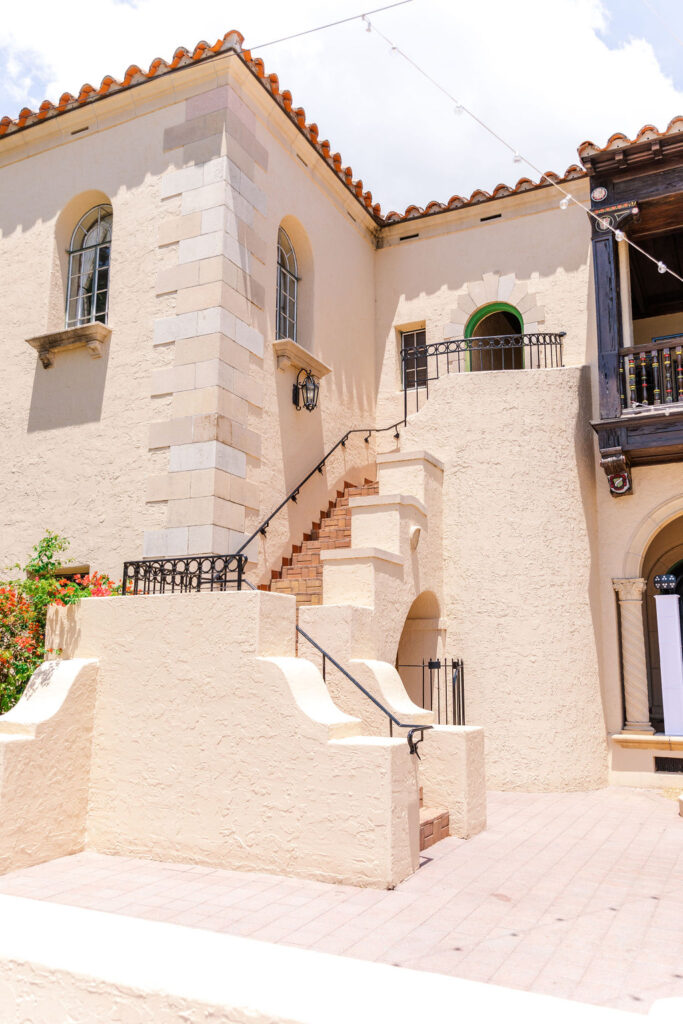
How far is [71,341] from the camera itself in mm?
10500

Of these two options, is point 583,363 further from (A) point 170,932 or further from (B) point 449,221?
(A) point 170,932

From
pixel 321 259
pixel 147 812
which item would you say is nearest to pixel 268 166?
pixel 321 259

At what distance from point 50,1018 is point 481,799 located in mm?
6217

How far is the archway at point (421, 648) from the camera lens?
10695 millimetres

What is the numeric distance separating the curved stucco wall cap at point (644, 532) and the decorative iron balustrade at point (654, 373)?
1.44m

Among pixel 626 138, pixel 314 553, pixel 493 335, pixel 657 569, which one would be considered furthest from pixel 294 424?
pixel 657 569

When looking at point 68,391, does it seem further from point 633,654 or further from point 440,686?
point 633,654

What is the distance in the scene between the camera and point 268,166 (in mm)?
10945

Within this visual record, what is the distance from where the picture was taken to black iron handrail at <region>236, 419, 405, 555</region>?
9.84 meters

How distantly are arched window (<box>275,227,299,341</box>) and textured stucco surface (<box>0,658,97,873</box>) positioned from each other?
6.05 meters

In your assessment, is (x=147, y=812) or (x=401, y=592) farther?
(x=401, y=592)

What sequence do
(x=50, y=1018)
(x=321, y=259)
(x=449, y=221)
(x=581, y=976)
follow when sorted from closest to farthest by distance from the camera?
(x=50, y=1018), (x=581, y=976), (x=321, y=259), (x=449, y=221)

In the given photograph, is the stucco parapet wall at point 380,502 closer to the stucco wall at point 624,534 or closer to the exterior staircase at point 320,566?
the exterior staircase at point 320,566

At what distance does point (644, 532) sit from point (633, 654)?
169 cm
